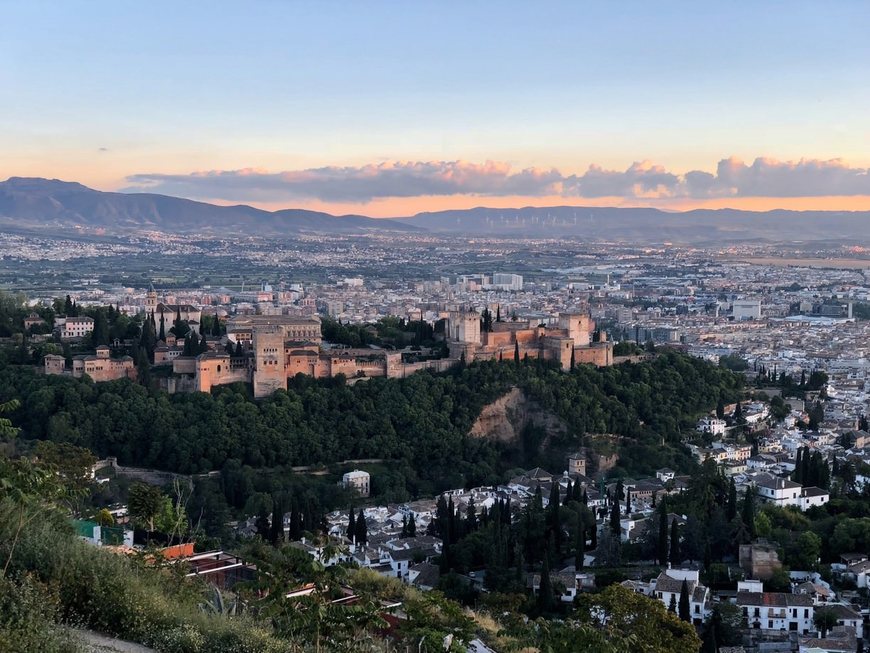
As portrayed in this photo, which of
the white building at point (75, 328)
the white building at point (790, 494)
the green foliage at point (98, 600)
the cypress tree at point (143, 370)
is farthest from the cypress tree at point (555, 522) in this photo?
the white building at point (75, 328)

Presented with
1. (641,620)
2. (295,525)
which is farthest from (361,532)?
(641,620)

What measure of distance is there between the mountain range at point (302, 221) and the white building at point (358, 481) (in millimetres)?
132967

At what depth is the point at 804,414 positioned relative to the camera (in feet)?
102

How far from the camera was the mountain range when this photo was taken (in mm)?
163625

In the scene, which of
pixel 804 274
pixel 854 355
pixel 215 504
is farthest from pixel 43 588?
pixel 804 274

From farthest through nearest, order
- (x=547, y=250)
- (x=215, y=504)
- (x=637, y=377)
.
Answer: (x=547, y=250) → (x=637, y=377) → (x=215, y=504)

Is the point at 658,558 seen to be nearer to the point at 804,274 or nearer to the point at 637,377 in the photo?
the point at 637,377

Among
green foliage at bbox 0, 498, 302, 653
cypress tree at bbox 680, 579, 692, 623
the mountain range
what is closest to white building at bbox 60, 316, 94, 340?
cypress tree at bbox 680, 579, 692, 623

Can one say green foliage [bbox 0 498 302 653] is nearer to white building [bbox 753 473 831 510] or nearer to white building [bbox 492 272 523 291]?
white building [bbox 753 473 831 510]

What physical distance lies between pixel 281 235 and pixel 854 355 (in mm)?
114881

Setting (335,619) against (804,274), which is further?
(804,274)

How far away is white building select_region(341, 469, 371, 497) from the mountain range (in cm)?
13297

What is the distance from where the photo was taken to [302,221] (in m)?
177

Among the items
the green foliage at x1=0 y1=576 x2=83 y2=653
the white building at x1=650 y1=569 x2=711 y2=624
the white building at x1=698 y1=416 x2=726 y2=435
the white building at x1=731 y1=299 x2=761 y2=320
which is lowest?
the white building at x1=731 y1=299 x2=761 y2=320
